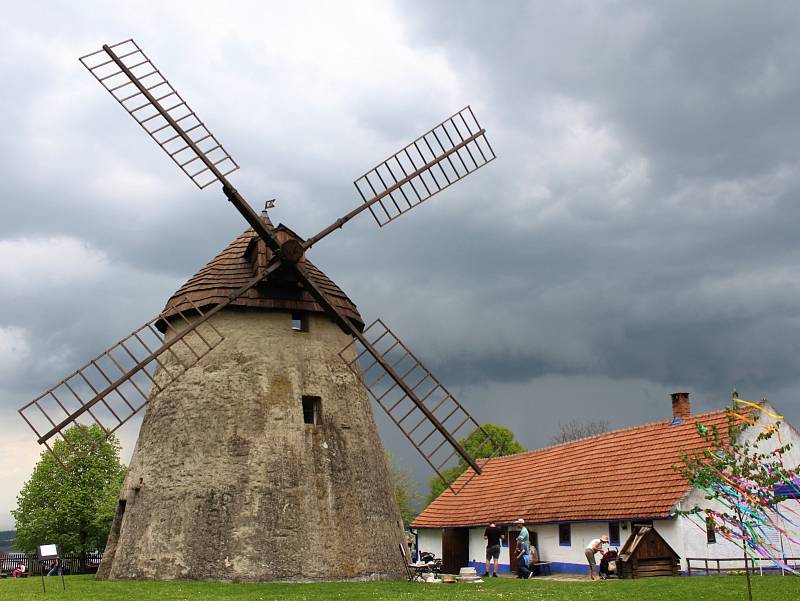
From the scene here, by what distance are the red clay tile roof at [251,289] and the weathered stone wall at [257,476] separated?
13.6 inches

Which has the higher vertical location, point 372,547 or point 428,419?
point 428,419

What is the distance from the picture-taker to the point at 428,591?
1270 centimetres

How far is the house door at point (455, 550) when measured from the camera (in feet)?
76.1

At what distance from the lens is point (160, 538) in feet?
46.3

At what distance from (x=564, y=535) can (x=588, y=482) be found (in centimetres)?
155

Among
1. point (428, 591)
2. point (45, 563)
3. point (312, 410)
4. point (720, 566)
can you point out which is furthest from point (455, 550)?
point (45, 563)

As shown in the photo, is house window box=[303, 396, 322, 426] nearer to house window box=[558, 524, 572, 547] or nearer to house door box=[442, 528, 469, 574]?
house window box=[558, 524, 572, 547]

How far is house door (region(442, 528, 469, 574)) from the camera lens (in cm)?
2320

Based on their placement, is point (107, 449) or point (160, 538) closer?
point (160, 538)

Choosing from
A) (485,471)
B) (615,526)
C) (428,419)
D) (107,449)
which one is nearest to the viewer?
(428,419)

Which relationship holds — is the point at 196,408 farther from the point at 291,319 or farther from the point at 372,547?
the point at 372,547

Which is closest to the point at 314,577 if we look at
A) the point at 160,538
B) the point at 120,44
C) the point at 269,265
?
the point at 160,538

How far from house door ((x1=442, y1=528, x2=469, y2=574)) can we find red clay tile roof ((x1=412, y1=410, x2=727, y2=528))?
1.32 ft

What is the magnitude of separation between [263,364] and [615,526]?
9228mm
